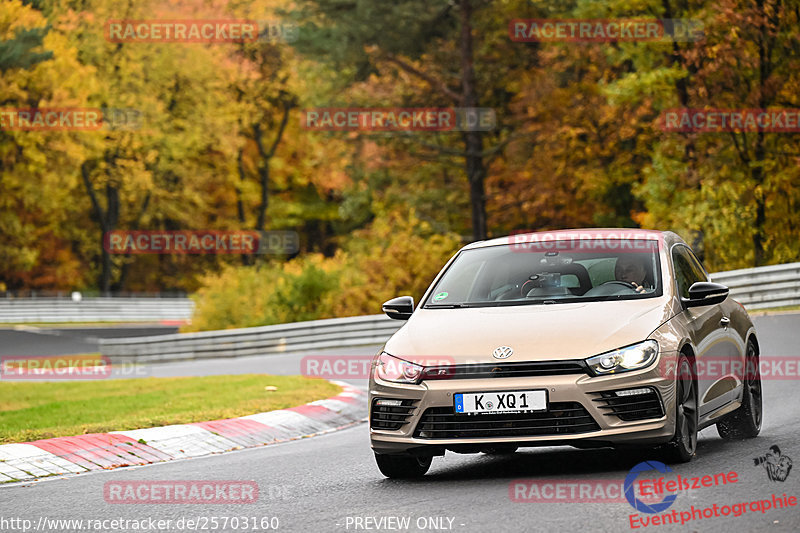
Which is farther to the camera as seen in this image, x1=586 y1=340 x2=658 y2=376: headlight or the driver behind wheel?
the driver behind wheel

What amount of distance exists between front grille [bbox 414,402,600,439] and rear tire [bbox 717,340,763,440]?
7.55ft

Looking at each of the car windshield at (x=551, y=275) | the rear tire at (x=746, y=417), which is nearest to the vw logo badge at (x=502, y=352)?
the car windshield at (x=551, y=275)

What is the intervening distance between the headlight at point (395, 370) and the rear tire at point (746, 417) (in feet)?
9.23

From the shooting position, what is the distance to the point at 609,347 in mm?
7551

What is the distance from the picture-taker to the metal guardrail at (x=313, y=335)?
23.7 m

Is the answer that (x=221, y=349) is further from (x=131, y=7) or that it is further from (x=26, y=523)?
(x=131, y=7)

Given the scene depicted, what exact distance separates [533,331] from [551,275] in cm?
124

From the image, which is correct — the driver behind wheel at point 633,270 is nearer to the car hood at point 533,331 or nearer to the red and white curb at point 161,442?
the car hood at point 533,331

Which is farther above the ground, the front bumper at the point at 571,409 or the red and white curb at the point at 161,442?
the front bumper at the point at 571,409

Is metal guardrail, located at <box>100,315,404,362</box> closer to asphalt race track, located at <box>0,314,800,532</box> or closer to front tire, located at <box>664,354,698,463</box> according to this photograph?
asphalt race track, located at <box>0,314,800,532</box>

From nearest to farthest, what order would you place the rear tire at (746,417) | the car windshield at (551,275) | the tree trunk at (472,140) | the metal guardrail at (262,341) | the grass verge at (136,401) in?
the car windshield at (551,275)
the rear tire at (746,417)
the grass verge at (136,401)
the metal guardrail at (262,341)
the tree trunk at (472,140)

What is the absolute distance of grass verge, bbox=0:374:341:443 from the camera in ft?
41.1

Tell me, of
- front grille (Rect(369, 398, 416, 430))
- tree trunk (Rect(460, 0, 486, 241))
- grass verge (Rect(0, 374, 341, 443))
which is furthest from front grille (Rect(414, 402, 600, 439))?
tree trunk (Rect(460, 0, 486, 241))

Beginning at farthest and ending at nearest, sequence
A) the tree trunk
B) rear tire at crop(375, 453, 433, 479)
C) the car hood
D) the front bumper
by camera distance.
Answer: the tree trunk, rear tire at crop(375, 453, 433, 479), the car hood, the front bumper
